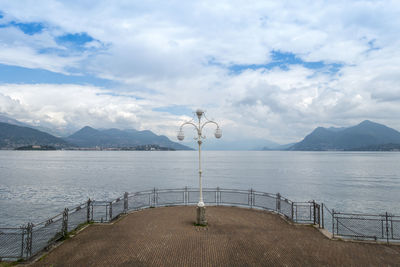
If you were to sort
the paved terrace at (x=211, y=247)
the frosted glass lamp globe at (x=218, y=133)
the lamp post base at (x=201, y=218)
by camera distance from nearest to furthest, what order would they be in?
the paved terrace at (x=211, y=247) → the lamp post base at (x=201, y=218) → the frosted glass lamp globe at (x=218, y=133)

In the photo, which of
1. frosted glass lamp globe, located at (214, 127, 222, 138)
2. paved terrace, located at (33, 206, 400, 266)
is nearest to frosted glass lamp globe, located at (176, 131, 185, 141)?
→ frosted glass lamp globe, located at (214, 127, 222, 138)

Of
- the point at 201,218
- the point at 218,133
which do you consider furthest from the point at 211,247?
the point at 218,133

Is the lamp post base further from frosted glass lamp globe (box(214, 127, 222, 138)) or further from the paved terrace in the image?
frosted glass lamp globe (box(214, 127, 222, 138))

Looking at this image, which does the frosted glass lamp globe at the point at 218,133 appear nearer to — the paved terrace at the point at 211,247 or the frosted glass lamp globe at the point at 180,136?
the frosted glass lamp globe at the point at 180,136

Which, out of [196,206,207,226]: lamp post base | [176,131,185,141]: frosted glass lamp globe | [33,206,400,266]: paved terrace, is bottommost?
[33,206,400,266]: paved terrace

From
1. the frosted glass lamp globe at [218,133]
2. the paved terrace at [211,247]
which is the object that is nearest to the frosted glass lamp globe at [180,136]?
the frosted glass lamp globe at [218,133]

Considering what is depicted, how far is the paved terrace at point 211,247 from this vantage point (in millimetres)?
9477

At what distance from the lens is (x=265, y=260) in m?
9.55

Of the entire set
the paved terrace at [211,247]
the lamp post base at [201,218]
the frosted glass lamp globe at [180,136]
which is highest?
the frosted glass lamp globe at [180,136]

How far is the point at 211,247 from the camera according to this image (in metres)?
10.7

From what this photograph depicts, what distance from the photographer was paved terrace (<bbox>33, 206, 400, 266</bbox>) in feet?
31.1

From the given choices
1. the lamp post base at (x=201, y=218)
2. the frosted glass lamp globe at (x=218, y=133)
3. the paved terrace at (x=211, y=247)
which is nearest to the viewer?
the paved terrace at (x=211, y=247)

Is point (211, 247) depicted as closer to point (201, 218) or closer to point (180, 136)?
point (201, 218)

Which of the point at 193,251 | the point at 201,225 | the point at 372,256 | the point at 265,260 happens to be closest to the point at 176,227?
the point at 201,225
